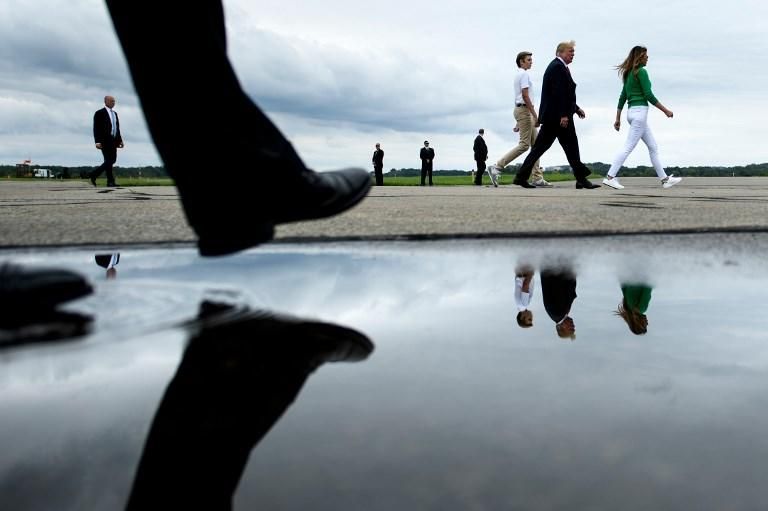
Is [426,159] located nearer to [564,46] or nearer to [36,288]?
[564,46]

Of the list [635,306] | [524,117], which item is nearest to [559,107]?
[524,117]

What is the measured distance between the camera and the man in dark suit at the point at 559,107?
10.9 metres

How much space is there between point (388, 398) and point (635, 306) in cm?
114

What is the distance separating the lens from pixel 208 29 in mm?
2113

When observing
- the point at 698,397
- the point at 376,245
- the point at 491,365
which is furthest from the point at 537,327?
the point at 376,245

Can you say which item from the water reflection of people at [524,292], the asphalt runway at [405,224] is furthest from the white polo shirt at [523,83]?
the water reflection of people at [524,292]

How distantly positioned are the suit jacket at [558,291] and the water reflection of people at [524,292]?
1.7 inches

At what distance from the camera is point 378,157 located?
98.4ft

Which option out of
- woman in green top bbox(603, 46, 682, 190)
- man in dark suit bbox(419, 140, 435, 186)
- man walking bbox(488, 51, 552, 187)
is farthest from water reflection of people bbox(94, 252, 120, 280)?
man in dark suit bbox(419, 140, 435, 186)

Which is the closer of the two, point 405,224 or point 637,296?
point 637,296

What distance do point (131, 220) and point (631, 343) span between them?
156 inches

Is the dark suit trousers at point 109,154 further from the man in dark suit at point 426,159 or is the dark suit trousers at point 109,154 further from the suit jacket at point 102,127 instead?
the man in dark suit at point 426,159

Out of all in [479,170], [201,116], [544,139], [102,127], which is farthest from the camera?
[479,170]

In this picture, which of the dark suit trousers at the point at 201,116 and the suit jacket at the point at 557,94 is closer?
the dark suit trousers at the point at 201,116
